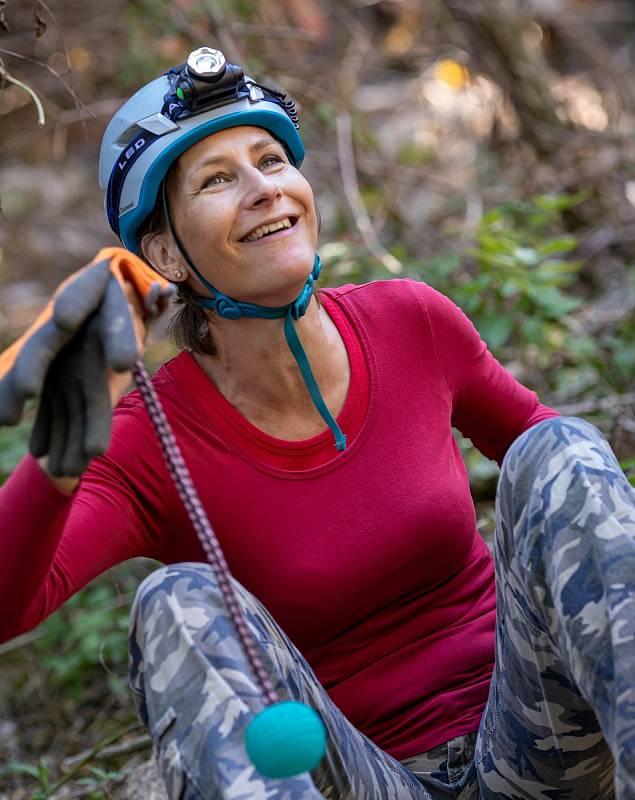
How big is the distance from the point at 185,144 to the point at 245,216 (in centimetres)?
20

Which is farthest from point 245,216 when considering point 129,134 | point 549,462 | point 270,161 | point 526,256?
point 526,256

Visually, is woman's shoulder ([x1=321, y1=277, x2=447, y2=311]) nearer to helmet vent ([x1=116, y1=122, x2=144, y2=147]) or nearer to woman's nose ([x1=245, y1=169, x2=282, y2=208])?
woman's nose ([x1=245, y1=169, x2=282, y2=208])

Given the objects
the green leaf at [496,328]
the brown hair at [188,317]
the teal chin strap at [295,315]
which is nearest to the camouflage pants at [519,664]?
the teal chin strap at [295,315]

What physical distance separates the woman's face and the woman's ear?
0.18 feet

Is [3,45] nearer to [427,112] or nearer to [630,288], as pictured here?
[427,112]

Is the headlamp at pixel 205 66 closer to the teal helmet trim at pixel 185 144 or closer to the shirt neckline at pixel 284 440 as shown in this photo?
the teal helmet trim at pixel 185 144

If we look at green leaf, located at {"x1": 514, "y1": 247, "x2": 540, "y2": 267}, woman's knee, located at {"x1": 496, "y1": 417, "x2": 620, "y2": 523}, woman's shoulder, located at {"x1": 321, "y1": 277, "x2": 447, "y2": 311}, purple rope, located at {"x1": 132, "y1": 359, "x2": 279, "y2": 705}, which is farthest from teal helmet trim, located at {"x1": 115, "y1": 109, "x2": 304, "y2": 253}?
green leaf, located at {"x1": 514, "y1": 247, "x2": 540, "y2": 267}

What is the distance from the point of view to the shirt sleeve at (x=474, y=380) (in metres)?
2.39

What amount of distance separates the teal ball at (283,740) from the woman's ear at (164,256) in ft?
3.46

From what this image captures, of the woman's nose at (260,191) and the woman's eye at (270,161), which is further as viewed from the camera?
the woman's eye at (270,161)

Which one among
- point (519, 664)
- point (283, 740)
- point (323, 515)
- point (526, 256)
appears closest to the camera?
point (283, 740)

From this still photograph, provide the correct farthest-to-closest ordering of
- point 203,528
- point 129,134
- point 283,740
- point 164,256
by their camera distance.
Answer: point 164,256 → point 129,134 → point 203,528 → point 283,740

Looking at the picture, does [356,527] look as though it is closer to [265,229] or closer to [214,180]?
[265,229]

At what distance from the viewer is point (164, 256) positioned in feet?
7.82
